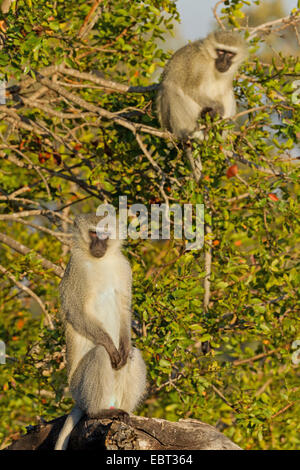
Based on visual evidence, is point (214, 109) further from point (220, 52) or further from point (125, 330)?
point (125, 330)

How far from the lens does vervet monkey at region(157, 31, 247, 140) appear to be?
6.80 metres

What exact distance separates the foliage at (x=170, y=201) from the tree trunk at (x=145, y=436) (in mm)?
646

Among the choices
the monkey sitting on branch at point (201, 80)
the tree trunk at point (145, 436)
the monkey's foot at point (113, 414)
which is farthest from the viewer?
the monkey sitting on branch at point (201, 80)

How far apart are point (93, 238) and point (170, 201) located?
3.13 feet

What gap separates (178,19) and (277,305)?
2666 millimetres

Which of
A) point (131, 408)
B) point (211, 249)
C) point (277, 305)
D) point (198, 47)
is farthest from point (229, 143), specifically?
point (198, 47)

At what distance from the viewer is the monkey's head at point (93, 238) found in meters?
4.86

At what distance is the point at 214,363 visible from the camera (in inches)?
189

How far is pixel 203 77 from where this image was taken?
7109mm

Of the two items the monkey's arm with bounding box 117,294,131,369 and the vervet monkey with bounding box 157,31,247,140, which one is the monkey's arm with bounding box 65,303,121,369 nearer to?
the monkey's arm with bounding box 117,294,131,369

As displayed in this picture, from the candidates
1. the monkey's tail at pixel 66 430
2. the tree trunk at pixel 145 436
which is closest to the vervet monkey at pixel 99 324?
the monkey's tail at pixel 66 430

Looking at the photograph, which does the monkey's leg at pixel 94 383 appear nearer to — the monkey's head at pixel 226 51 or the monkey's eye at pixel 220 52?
the monkey's head at pixel 226 51
